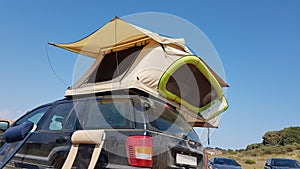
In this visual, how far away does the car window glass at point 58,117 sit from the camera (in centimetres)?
397

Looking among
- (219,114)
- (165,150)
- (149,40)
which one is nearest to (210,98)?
(219,114)

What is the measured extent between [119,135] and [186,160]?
90cm

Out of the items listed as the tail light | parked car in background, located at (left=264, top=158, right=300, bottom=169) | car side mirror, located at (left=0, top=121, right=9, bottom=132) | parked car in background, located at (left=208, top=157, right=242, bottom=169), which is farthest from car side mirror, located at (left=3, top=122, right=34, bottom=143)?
parked car in background, located at (left=264, top=158, right=300, bottom=169)

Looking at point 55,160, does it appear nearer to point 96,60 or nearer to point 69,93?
point 69,93

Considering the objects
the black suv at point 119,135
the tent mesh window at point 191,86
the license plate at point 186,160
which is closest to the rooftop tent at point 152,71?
the tent mesh window at point 191,86

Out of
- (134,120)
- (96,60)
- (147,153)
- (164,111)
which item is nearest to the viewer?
(147,153)

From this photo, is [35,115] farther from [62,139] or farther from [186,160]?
[186,160]

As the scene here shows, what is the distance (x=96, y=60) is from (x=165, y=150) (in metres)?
4.16

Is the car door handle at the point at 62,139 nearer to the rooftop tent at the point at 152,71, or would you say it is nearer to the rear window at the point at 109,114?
the rear window at the point at 109,114

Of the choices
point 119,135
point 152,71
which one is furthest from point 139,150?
point 152,71

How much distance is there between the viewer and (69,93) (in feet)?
16.8

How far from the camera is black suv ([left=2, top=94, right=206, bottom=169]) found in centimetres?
310

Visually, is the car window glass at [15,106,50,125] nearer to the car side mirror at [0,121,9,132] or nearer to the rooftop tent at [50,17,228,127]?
the car side mirror at [0,121,9,132]

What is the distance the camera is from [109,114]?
3.48 meters
